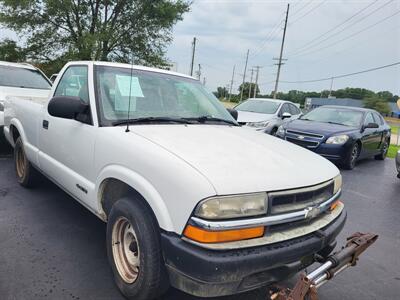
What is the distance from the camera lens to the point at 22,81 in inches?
303

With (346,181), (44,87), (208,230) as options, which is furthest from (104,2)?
(208,230)

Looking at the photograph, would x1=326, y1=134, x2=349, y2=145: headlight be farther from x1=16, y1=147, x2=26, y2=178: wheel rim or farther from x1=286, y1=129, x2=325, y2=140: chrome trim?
x1=16, y1=147, x2=26, y2=178: wheel rim

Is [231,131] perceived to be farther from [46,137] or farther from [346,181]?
[346,181]

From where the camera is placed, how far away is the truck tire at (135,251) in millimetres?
2283

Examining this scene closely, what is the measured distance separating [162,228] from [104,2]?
22.4 meters

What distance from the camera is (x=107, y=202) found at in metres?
2.97

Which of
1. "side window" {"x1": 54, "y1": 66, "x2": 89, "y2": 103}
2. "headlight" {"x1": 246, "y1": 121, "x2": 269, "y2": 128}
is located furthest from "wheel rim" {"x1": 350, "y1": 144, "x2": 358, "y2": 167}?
"side window" {"x1": 54, "y1": 66, "x2": 89, "y2": 103}

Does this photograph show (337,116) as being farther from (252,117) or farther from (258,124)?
(252,117)

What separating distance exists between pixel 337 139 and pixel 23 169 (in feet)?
21.4

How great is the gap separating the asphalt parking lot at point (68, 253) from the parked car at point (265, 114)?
496 centimetres

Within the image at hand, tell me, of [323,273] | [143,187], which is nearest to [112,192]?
[143,187]

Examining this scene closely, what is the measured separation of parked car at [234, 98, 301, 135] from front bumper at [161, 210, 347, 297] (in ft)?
24.8

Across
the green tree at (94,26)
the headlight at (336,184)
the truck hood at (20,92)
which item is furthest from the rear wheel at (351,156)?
the green tree at (94,26)

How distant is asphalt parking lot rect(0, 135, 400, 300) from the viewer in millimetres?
2756
